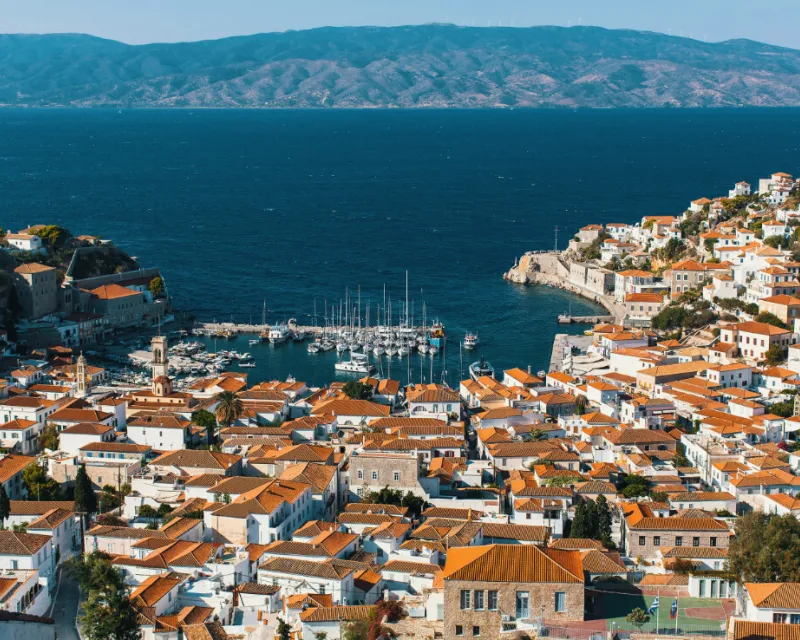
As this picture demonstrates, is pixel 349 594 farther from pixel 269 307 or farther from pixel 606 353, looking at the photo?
pixel 269 307

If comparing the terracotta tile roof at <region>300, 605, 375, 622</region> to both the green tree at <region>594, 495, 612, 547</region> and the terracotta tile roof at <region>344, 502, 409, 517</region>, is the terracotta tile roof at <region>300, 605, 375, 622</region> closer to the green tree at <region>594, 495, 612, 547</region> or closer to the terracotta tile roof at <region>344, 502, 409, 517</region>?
the terracotta tile roof at <region>344, 502, 409, 517</region>

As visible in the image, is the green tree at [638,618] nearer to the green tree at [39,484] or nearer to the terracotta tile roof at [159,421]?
the green tree at [39,484]

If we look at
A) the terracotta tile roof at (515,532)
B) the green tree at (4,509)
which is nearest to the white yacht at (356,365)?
the green tree at (4,509)

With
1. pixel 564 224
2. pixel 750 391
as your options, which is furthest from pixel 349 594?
pixel 564 224

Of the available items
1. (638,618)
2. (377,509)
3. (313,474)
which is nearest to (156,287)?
(313,474)

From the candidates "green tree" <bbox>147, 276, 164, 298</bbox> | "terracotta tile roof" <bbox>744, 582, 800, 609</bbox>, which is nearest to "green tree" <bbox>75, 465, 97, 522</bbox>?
"terracotta tile roof" <bbox>744, 582, 800, 609</bbox>

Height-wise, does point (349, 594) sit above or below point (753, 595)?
below
